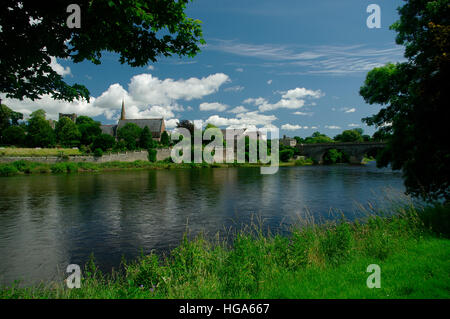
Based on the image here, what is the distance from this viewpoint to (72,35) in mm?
7172

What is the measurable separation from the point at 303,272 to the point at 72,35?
8083 mm

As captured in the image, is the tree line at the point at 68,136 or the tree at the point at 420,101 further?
the tree line at the point at 68,136

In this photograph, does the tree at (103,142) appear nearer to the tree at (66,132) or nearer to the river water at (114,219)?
the tree at (66,132)

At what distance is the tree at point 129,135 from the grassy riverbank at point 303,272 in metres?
83.2

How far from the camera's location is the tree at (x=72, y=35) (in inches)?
249

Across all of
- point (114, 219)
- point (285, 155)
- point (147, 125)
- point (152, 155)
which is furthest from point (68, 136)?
point (114, 219)

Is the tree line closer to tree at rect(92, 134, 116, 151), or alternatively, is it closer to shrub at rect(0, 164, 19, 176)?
tree at rect(92, 134, 116, 151)

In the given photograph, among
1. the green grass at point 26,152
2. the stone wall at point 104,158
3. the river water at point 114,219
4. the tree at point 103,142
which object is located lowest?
the river water at point 114,219

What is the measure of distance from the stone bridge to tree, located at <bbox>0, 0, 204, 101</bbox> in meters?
87.9

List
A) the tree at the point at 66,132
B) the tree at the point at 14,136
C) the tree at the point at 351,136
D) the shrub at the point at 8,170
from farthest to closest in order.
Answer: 1. the tree at the point at 351,136
2. the tree at the point at 66,132
3. the tree at the point at 14,136
4. the shrub at the point at 8,170

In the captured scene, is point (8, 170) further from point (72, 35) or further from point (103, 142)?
point (72, 35)

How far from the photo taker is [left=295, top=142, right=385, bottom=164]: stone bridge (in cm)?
8738

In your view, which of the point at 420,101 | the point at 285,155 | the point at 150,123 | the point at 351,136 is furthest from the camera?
the point at 351,136

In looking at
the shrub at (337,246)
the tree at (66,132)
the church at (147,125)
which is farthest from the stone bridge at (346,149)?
the shrub at (337,246)
